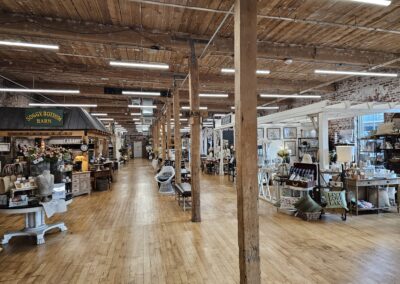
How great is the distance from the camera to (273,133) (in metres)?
13.5

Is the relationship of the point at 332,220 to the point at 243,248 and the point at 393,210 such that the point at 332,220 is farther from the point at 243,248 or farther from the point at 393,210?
the point at 243,248

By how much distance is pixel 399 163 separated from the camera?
8.21 m

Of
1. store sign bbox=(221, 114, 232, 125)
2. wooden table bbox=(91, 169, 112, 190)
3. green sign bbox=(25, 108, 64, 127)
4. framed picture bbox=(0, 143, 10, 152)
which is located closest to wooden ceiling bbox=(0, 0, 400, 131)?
green sign bbox=(25, 108, 64, 127)

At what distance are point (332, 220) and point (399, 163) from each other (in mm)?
4378

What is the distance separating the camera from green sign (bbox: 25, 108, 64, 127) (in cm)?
950

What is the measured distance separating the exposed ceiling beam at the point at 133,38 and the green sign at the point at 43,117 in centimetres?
348

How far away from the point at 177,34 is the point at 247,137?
4102mm

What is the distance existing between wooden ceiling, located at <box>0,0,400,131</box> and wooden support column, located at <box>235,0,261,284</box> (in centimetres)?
143

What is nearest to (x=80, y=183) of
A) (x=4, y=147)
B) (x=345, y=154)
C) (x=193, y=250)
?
(x=4, y=147)

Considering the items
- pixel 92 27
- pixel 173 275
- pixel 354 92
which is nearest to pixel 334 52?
pixel 354 92

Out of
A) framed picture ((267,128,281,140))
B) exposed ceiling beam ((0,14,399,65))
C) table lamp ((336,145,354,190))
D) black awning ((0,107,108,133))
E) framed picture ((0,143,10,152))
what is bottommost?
table lamp ((336,145,354,190))

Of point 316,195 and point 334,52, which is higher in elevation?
point 334,52

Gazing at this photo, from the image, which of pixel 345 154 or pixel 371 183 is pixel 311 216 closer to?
pixel 345 154

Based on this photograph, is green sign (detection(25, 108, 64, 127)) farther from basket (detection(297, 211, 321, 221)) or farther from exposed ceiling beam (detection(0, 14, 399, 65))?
basket (detection(297, 211, 321, 221))
